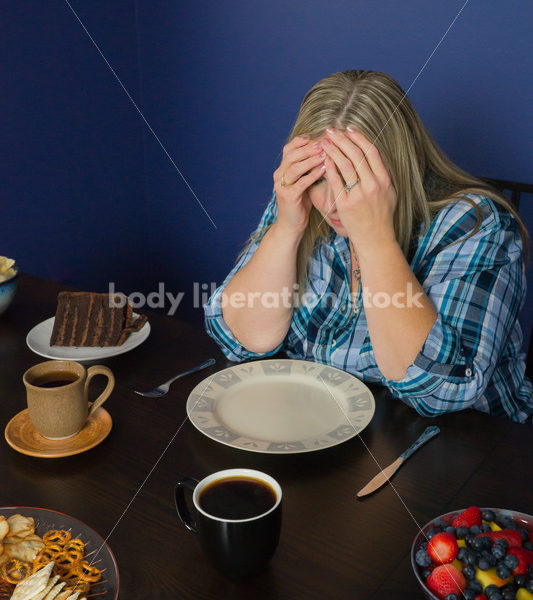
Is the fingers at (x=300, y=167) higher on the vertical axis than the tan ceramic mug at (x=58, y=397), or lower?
higher

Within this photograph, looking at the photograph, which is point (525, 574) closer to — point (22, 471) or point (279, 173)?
point (22, 471)

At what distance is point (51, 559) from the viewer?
0.70 meters

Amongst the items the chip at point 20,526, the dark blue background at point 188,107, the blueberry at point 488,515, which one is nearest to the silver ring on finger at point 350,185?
the blueberry at point 488,515

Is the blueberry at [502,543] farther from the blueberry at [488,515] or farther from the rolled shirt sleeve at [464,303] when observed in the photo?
the rolled shirt sleeve at [464,303]

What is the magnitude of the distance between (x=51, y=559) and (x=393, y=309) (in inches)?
24.2

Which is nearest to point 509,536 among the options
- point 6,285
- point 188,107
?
point 6,285

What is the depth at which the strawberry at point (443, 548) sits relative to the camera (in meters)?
0.62

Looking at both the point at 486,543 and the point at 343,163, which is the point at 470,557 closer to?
the point at 486,543

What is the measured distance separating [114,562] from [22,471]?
0.80 ft

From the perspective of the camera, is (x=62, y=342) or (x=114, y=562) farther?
(x=62, y=342)

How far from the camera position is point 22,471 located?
0.86 meters

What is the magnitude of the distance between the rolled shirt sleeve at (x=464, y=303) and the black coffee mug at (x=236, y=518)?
1.23 feet

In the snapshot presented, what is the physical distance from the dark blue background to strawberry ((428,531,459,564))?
1272mm

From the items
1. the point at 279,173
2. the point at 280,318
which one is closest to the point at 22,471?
the point at 280,318
